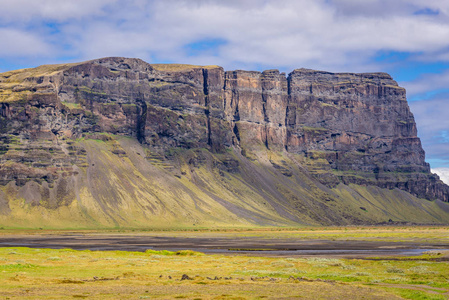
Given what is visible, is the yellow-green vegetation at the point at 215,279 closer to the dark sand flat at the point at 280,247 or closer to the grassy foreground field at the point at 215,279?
the grassy foreground field at the point at 215,279

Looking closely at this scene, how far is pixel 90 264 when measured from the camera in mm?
67062

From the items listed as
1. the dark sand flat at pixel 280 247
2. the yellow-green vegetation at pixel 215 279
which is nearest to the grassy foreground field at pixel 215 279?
the yellow-green vegetation at pixel 215 279

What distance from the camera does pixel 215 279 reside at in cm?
5200

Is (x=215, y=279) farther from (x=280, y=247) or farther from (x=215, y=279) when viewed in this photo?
(x=280, y=247)

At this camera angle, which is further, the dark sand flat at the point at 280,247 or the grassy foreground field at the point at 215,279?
the dark sand flat at the point at 280,247

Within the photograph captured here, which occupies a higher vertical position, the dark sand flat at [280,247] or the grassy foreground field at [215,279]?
the grassy foreground field at [215,279]

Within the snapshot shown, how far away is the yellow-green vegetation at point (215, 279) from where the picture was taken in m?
41.4

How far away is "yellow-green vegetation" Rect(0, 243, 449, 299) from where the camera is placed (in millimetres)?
41406

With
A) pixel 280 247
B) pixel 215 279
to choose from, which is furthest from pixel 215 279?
pixel 280 247

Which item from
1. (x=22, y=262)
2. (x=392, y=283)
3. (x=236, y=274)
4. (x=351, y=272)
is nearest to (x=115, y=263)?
(x=22, y=262)

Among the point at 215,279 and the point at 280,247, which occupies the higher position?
the point at 215,279

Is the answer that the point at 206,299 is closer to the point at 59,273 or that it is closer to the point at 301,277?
the point at 301,277

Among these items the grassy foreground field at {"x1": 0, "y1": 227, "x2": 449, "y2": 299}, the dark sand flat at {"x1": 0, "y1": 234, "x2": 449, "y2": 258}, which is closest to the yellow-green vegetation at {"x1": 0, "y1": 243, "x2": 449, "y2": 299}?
the grassy foreground field at {"x1": 0, "y1": 227, "x2": 449, "y2": 299}

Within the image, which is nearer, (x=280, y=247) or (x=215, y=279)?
(x=215, y=279)
